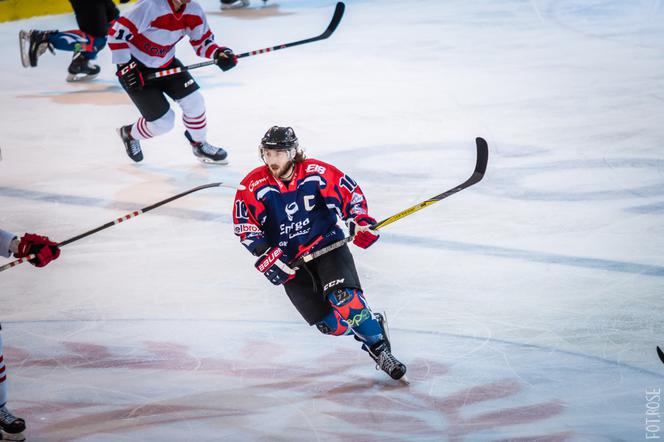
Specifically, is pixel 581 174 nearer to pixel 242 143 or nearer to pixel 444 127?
pixel 444 127

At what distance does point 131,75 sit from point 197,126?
1.68 feet

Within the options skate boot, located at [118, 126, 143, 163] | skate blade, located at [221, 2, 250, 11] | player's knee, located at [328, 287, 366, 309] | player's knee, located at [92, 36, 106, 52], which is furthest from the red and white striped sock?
skate blade, located at [221, 2, 250, 11]

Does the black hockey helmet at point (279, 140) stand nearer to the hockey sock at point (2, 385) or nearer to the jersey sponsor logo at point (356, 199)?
the jersey sponsor logo at point (356, 199)

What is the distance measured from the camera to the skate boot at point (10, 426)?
2.97 m

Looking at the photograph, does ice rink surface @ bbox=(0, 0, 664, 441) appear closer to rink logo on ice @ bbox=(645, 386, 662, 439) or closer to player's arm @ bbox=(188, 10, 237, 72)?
rink logo on ice @ bbox=(645, 386, 662, 439)

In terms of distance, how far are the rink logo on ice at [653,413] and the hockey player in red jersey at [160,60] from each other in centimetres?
326

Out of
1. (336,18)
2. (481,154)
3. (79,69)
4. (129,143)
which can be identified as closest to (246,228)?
(481,154)

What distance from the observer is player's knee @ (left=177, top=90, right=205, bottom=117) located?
18.8ft

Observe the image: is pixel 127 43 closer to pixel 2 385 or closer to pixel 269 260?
pixel 269 260

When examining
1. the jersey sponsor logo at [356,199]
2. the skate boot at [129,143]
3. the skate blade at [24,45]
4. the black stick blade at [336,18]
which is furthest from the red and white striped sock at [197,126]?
the jersey sponsor logo at [356,199]

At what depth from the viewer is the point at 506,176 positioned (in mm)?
5332

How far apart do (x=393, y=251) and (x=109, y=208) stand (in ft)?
5.49

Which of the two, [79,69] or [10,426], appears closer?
[10,426]

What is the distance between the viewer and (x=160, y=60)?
5613mm
